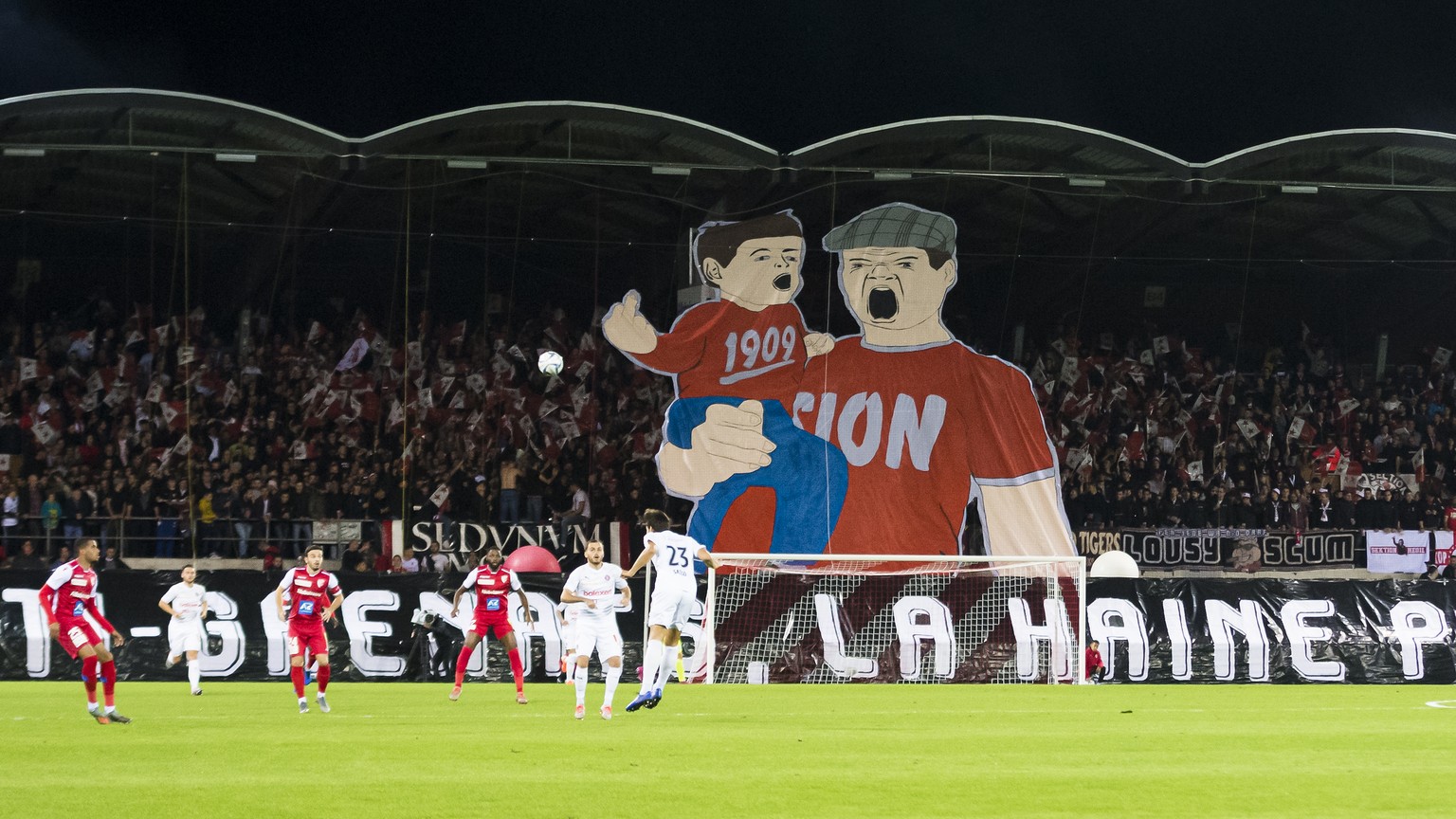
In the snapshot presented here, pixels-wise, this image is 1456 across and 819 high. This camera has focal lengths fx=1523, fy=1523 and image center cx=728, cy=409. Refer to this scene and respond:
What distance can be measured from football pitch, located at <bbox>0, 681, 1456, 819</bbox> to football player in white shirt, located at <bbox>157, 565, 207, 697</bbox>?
2400mm

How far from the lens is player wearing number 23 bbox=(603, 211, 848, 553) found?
2773cm

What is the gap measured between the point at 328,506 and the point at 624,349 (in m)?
6.18

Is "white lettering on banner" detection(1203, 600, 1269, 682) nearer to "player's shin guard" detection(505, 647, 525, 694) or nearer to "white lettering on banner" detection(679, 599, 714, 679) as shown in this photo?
"white lettering on banner" detection(679, 599, 714, 679)

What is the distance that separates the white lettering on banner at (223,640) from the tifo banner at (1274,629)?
42.9ft

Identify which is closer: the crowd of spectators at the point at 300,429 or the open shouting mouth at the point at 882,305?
the crowd of spectators at the point at 300,429

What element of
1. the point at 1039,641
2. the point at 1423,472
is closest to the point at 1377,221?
the point at 1423,472

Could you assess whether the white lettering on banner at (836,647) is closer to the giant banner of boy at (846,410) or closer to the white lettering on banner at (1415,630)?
the giant banner of boy at (846,410)

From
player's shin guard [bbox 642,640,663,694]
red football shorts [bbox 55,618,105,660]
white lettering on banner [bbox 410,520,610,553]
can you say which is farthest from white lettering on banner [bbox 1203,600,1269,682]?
red football shorts [bbox 55,618,105,660]

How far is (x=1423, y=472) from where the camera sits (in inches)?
1261

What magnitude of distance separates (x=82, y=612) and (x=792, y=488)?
1427cm

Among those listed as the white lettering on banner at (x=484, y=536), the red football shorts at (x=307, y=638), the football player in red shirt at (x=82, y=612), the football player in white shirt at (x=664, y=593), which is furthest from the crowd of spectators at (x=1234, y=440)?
the football player in red shirt at (x=82, y=612)

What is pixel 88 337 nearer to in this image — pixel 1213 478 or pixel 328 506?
pixel 328 506

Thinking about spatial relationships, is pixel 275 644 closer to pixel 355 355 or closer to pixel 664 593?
pixel 355 355

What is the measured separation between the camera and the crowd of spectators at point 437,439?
2762cm
